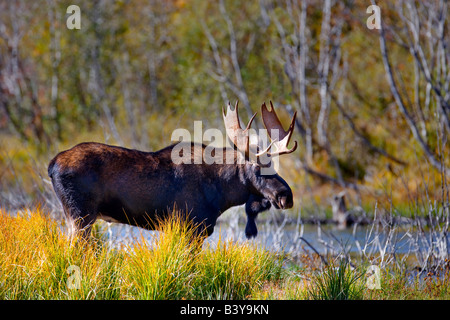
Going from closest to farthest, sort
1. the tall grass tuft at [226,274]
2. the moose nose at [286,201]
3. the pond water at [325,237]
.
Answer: the tall grass tuft at [226,274] < the moose nose at [286,201] < the pond water at [325,237]

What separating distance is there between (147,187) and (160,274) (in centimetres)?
109

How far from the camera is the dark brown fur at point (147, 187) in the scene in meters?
6.21

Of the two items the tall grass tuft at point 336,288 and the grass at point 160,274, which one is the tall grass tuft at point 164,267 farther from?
the tall grass tuft at point 336,288

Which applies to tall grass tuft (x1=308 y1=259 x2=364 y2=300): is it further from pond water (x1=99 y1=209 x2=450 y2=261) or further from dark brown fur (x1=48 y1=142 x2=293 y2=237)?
dark brown fur (x1=48 y1=142 x2=293 y2=237)

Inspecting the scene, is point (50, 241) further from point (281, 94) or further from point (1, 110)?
point (1, 110)

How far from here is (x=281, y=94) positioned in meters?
18.9

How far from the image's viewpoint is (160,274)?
5688 millimetres

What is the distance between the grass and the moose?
0.26m

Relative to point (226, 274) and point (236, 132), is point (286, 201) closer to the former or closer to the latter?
point (236, 132)

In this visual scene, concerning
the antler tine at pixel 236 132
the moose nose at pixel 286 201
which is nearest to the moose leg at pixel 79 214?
the antler tine at pixel 236 132

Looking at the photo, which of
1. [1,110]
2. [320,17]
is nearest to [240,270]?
[320,17]

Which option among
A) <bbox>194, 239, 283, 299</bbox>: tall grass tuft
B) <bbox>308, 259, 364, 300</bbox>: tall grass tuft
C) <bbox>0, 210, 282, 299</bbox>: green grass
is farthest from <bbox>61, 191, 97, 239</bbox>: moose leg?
<bbox>308, 259, 364, 300</bbox>: tall grass tuft

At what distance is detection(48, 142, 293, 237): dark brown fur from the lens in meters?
6.21
